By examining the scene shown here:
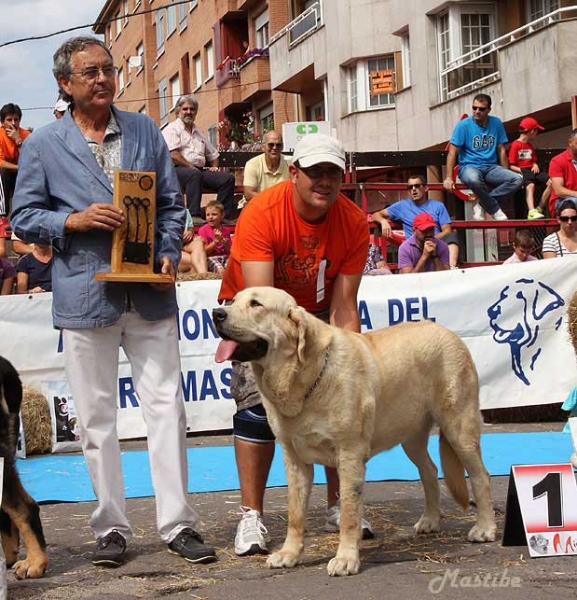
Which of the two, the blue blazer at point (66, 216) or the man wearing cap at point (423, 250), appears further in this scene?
the man wearing cap at point (423, 250)

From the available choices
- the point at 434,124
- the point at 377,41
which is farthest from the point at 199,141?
the point at 377,41

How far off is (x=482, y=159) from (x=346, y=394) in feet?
32.6

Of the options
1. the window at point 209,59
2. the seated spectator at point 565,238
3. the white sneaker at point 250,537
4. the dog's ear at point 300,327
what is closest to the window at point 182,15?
the window at point 209,59

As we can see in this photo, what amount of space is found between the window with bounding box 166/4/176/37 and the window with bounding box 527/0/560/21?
1119 inches

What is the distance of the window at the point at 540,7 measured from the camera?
23.2m

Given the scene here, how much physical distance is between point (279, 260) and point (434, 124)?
2130cm

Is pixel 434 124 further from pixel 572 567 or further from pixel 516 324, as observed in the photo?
pixel 572 567

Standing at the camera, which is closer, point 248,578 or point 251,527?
point 248,578

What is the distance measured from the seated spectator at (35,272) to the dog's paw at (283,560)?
6539mm

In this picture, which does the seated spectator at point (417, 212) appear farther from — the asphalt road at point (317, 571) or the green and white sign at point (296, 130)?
the asphalt road at point (317, 571)

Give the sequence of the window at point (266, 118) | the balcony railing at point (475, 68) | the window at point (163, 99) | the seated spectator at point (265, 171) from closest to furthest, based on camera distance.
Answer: the seated spectator at point (265, 171) < the balcony railing at point (475, 68) < the window at point (266, 118) < the window at point (163, 99)

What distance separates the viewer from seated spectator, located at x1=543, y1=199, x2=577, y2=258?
10891 millimetres

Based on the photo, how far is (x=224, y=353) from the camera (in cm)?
474

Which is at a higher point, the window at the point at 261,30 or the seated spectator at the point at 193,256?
the window at the point at 261,30
